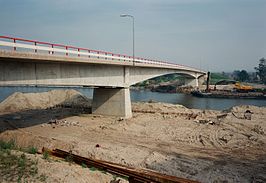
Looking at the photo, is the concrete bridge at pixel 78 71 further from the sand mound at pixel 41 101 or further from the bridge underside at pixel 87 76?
the sand mound at pixel 41 101

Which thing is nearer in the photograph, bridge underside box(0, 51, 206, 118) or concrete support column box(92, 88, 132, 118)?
bridge underside box(0, 51, 206, 118)

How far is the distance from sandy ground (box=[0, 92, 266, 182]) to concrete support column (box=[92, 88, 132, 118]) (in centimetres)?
87

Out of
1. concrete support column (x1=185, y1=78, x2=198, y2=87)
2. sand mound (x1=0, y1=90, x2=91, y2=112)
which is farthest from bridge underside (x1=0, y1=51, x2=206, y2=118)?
concrete support column (x1=185, y1=78, x2=198, y2=87)

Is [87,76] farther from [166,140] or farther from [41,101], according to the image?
[41,101]

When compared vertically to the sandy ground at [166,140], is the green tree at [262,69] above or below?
above

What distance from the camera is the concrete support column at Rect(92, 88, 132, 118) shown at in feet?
81.4

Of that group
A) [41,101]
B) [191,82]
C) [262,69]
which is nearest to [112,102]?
[41,101]

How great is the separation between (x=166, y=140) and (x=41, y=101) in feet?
80.6

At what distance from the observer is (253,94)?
189 ft

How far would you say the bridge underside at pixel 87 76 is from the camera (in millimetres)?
14320

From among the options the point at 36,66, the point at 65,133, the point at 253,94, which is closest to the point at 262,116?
the point at 65,133

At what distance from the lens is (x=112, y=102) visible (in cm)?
2530

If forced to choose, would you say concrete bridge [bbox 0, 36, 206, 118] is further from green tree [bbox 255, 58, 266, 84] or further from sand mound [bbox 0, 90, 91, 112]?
green tree [bbox 255, 58, 266, 84]

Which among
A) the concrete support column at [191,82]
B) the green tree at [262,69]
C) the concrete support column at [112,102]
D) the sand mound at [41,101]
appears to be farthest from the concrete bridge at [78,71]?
the green tree at [262,69]
